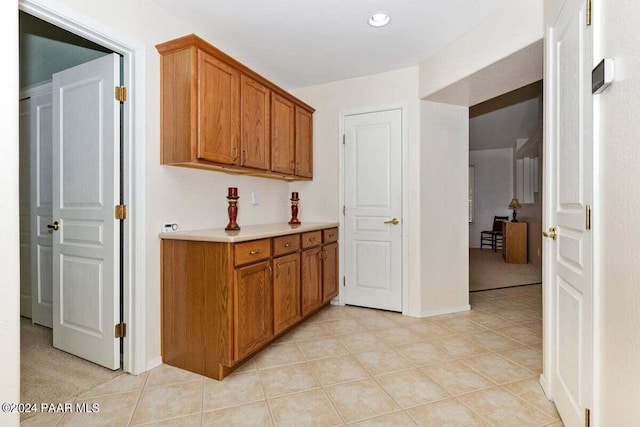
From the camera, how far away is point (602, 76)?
1.16 m

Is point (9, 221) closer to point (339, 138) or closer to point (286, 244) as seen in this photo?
point (286, 244)

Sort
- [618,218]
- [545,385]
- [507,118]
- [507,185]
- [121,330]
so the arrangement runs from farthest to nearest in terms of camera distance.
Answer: [507,185], [507,118], [121,330], [545,385], [618,218]

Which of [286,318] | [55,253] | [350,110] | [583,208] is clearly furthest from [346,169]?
[55,253]

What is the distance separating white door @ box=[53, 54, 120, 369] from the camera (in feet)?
7.04

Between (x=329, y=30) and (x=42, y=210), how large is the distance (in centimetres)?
296

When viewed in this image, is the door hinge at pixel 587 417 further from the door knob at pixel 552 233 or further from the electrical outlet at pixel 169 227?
the electrical outlet at pixel 169 227

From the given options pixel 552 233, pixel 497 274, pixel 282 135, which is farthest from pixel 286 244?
pixel 497 274

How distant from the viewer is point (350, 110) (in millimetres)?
3531

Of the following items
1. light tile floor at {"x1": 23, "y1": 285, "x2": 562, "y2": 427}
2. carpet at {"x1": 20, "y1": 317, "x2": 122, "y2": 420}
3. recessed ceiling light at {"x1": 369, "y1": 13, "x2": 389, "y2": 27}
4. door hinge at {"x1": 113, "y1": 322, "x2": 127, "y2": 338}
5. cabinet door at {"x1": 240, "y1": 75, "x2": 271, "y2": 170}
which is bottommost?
light tile floor at {"x1": 23, "y1": 285, "x2": 562, "y2": 427}

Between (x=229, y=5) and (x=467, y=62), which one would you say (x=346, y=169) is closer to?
(x=467, y=62)

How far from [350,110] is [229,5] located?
1.64 m

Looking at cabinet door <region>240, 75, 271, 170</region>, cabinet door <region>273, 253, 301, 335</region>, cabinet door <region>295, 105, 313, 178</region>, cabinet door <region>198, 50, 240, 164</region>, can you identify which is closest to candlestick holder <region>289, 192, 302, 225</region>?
cabinet door <region>295, 105, 313, 178</region>

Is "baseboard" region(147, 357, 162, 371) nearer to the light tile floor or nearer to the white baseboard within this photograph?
the light tile floor

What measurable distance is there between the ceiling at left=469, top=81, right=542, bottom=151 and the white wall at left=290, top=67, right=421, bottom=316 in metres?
1.71
